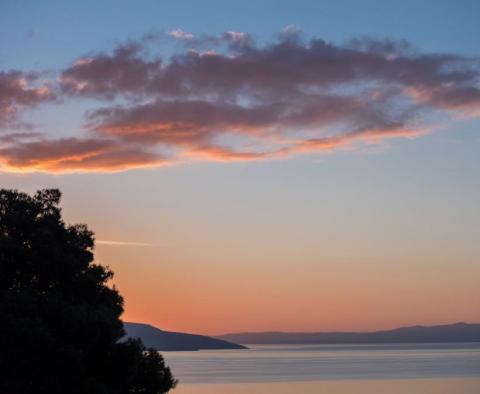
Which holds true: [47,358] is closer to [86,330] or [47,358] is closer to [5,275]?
[86,330]

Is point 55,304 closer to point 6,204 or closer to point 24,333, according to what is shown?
point 24,333

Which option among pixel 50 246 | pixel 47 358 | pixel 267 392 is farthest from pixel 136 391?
pixel 267 392

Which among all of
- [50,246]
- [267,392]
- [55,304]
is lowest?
[267,392]

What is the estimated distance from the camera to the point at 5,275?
3266cm

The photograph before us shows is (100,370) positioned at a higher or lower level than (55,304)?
lower

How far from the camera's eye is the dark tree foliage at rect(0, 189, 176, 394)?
1179 inches

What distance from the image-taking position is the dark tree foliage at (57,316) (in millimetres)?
29953

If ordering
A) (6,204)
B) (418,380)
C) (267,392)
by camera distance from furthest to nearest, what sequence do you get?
(418,380)
(267,392)
(6,204)

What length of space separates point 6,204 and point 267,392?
70.1 metres

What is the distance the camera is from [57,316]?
3123cm

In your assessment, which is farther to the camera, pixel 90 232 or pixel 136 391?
pixel 90 232

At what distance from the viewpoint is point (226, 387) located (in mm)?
106375

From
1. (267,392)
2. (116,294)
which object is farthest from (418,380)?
(116,294)

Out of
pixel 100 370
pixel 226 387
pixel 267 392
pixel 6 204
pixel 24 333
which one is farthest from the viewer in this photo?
pixel 226 387
